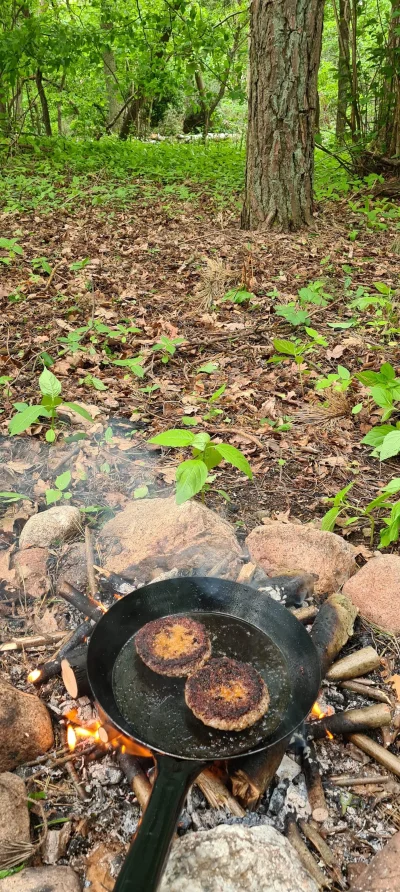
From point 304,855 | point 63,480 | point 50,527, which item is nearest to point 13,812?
point 304,855

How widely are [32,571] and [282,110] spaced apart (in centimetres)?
565

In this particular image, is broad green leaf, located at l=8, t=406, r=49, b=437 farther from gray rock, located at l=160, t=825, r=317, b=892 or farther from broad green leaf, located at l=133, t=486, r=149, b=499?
gray rock, located at l=160, t=825, r=317, b=892

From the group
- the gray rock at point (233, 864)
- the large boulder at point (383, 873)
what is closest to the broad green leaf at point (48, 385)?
the gray rock at point (233, 864)

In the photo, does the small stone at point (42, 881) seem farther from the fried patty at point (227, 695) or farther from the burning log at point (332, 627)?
the burning log at point (332, 627)

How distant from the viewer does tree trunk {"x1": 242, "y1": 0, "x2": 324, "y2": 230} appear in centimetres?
584

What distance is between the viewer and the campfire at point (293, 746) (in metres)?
1.80

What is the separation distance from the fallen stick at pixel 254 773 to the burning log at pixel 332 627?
1.40 feet

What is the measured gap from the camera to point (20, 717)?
1925 millimetres

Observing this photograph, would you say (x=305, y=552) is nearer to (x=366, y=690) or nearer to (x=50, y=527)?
(x=366, y=690)

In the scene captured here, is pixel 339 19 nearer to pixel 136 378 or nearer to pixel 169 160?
pixel 169 160

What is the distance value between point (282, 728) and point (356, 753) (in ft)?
1.05

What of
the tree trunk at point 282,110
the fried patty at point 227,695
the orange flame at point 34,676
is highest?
the tree trunk at point 282,110

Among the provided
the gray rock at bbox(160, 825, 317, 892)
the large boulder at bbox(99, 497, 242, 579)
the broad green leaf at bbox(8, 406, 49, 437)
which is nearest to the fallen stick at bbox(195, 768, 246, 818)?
the gray rock at bbox(160, 825, 317, 892)

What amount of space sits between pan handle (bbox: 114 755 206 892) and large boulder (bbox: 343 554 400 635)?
3.61 feet
